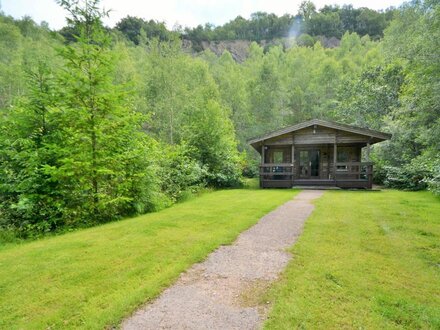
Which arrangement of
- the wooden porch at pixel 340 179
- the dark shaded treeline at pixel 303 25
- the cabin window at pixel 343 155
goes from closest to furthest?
the wooden porch at pixel 340 179 → the cabin window at pixel 343 155 → the dark shaded treeline at pixel 303 25

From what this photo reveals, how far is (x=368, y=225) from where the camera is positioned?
6195 millimetres

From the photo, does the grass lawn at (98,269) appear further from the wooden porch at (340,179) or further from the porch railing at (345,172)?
the wooden porch at (340,179)

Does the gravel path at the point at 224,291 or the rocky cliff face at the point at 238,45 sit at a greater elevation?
the rocky cliff face at the point at 238,45

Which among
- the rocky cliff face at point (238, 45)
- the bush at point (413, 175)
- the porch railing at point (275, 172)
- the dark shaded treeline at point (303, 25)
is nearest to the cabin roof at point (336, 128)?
the porch railing at point (275, 172)

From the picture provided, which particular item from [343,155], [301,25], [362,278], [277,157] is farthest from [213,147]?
[301,25]

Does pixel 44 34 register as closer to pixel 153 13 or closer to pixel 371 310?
pixel 153 13

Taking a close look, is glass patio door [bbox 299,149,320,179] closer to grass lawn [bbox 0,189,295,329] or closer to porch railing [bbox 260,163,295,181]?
porch railing [bbox 260,163,295,181]

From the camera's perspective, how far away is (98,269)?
3844 millimetres

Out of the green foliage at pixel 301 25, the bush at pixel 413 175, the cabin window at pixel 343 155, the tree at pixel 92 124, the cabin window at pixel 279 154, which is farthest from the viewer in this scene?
the green foliage at pixel 301 25

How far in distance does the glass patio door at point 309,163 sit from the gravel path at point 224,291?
13.4 meters

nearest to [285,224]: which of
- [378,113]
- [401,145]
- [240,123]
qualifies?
[401,145]

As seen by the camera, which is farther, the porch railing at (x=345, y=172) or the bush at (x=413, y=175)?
the porch railing at (x=345, y=172)

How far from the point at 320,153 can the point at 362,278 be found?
15.1m

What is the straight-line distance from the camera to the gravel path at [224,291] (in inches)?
103
